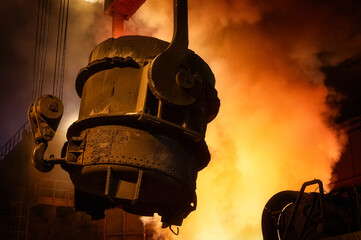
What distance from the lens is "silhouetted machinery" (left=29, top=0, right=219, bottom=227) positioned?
6465mm

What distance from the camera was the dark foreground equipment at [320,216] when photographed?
5.77 meters

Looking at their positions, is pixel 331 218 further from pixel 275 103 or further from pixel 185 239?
pixel 185 239

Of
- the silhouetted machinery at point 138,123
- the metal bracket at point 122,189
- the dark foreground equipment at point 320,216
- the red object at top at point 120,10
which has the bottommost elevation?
the dark foreground equipment at point 320,216

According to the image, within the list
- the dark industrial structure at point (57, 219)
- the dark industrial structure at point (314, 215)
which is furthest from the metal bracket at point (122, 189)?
the dark industrial structure at point (57, 219)

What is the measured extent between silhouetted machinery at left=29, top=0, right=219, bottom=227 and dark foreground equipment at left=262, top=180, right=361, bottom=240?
1.48 meters

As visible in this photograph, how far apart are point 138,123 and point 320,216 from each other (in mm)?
2637

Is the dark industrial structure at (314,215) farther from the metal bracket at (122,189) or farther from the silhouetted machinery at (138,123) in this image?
the metal bracket at (122,189)

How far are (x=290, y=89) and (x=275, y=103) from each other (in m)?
0.87

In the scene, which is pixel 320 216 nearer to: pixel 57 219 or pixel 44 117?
pixel 44 117

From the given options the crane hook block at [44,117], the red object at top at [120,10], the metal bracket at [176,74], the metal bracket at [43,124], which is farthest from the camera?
the red object at top at [120,10]

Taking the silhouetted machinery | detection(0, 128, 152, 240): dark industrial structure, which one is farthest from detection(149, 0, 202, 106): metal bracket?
detection(0, 128, 152, 240): dark industrial structure

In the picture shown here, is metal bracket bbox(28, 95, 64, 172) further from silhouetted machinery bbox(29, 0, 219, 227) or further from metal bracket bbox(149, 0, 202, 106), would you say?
metal bracket bbox(149, 0, 202, 106)

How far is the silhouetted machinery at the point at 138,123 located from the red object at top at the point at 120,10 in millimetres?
9277

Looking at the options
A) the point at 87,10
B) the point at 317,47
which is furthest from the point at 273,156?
the point at 87,10
